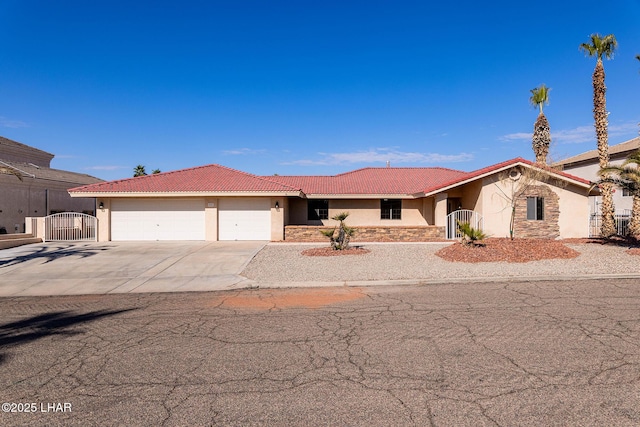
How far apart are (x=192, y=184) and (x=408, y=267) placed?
14.6 m

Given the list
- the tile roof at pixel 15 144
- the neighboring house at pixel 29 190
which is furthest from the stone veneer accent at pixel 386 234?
the tile roof at pixel 15 144

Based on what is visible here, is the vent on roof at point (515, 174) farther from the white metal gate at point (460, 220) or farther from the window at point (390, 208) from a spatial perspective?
the window at point (390, 208)

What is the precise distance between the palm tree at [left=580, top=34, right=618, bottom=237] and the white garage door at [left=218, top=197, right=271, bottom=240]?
18244 millimetres

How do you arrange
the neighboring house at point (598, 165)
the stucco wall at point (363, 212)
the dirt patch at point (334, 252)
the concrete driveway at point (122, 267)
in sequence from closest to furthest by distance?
the concrete driveway at point (122, 267), the dirt patch at point (334, 252), the stucco wall at point (363, 212), the neighboring house at point (598, 165)

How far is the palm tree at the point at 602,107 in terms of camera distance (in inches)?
785

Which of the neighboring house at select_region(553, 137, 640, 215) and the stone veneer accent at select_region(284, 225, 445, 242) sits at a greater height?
the neighboring house at select_region(553, 137, 640, 215)

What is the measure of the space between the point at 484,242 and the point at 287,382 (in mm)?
14151

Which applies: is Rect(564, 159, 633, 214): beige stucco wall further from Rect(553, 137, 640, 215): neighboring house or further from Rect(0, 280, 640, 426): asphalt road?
Rect(0, 280, 640, 426): asphalt road

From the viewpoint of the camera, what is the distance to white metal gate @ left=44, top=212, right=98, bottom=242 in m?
21.2

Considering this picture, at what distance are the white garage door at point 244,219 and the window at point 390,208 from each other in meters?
8.35

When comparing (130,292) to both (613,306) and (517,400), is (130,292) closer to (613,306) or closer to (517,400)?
(517,400)

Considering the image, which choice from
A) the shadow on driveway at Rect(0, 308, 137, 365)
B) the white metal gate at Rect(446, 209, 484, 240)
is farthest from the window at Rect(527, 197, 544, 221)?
the shadow on driveway at Rect(0, 308, 137, 365)

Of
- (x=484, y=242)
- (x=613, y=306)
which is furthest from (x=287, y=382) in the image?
(x=484, y=242)

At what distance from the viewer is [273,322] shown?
264 inches
